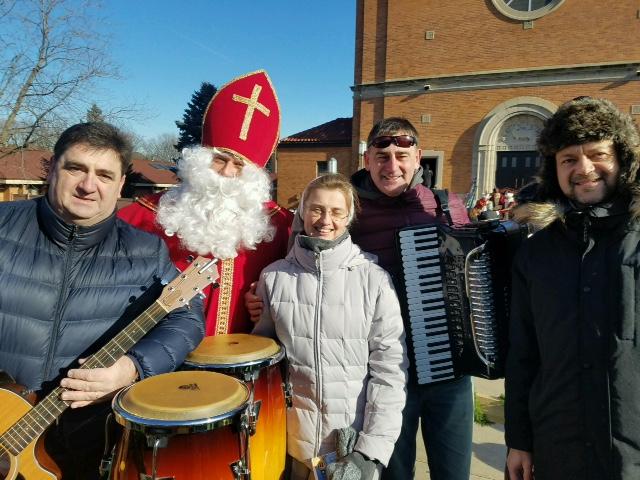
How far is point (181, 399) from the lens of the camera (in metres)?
1.63

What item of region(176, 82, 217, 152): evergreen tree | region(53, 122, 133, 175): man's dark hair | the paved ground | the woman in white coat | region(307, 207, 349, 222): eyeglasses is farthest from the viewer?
region(176, 82, 217, 152): evergreen tree

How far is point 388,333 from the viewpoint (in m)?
2.23

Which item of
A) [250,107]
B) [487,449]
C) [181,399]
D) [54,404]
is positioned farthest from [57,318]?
[487,449]

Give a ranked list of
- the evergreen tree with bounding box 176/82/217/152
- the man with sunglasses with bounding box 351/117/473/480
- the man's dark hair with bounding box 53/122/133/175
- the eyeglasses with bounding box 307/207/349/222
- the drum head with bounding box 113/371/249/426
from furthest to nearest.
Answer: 1. the evergreen tree with bounding box 176/82/217/152
2. the man with sunglasses with bounding box 351/117/473/480
3. the eyeglasses with bounding box 307/207/349/222
4. the man's dark hair with bounding box 53/122/133/175
5. the drum head with bounding box 113/371/249/426

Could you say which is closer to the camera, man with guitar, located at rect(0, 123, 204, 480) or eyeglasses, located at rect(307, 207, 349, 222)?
man with guitar, located at rect(0, 123, 204, 480)

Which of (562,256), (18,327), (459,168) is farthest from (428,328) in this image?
(459,168)

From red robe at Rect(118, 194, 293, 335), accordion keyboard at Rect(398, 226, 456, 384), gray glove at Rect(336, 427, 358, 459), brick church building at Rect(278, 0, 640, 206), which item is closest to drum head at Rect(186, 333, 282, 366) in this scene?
red robe at Rect(118, 194, 293, 335)

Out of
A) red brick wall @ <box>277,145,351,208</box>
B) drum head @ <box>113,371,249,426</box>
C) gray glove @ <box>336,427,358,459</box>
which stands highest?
red brick wall @ <box>277,145,351,208</box>

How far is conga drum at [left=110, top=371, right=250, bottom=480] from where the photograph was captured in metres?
1.55

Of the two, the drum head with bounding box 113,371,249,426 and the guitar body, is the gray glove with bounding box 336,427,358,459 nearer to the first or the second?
the drum head with bounding box 113,371,249,426

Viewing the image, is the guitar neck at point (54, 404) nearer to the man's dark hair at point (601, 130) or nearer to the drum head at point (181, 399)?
the drum head at point (181, 399)

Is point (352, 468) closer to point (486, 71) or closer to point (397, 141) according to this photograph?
point (397, 141)

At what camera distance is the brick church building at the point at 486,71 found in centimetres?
1592

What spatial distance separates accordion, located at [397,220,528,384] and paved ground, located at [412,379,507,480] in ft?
4.69
